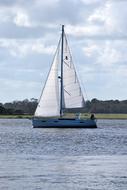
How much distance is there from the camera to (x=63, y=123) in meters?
106

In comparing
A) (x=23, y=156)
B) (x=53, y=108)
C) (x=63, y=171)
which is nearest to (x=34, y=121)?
(x=53, y=108)

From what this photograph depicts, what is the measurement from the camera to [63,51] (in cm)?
10600

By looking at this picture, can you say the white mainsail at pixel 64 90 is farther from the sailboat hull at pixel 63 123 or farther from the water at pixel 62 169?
the water at pixel 62 169

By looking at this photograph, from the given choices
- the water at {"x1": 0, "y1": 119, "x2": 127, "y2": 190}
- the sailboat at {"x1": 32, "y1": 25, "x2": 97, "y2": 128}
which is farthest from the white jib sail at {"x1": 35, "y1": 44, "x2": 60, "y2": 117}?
the water at {"x1": 0, "y1": 119, "x2": 127, "y2": 190}

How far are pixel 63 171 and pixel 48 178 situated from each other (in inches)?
132

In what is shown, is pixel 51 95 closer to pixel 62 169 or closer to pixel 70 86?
pixel 70 86

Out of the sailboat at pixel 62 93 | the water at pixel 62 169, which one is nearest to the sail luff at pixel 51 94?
the sailboat at pixel 62 93

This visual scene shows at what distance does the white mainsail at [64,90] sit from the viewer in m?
106

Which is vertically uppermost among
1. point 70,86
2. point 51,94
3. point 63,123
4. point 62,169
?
point 70,86

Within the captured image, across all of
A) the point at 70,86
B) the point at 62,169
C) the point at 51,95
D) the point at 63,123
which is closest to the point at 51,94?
the point at 51,95

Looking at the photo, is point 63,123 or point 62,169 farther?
point 63,123

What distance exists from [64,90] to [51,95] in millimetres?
1868

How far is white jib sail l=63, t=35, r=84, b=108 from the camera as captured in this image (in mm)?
105438

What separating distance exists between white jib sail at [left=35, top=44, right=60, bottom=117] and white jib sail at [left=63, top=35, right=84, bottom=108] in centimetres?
119
